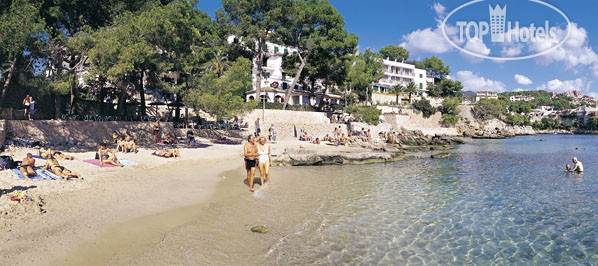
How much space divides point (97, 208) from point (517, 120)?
350ft

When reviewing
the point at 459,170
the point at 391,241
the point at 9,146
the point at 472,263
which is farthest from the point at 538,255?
the point at 9,146

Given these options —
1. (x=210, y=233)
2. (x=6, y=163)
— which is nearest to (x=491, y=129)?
(x=210, y=233)

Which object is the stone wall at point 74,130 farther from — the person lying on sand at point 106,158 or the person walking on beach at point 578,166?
the person walking on beach at point 578,166

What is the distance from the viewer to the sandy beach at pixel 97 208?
5586mm

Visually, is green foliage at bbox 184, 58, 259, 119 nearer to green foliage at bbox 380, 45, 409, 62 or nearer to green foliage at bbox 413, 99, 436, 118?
green foliage at bbox 413, 99, 436, 118

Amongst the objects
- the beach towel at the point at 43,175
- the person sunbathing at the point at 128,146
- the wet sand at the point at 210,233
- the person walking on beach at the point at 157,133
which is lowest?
the wet sand at the point at 210,233

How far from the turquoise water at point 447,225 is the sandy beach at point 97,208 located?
297cm

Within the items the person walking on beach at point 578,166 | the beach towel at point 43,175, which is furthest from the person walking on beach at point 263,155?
the person walking on beach at point 578,166

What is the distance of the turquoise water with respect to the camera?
628cm

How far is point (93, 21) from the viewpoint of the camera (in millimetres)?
22266

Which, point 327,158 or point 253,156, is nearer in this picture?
point 253,156

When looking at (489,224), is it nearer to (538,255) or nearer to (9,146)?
(538,255)

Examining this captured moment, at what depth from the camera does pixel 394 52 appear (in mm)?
100438

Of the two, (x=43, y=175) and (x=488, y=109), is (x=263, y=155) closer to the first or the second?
(x=43, y=175)
